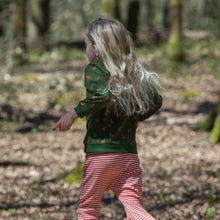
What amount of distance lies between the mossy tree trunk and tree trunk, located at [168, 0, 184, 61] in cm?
623

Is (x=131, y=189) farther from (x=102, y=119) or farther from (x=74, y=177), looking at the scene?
(x=74, y=177)

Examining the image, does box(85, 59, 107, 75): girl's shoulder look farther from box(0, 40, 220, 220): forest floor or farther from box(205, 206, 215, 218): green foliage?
box(205, 206, 215, 218): green foliage

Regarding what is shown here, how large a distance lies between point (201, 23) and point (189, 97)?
18725 mm

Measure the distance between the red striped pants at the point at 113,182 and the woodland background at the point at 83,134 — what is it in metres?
0.67

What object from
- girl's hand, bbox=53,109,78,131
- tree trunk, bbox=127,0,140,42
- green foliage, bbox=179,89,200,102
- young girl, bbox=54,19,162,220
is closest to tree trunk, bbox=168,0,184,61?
green foliage, bbox=179,89,200,102

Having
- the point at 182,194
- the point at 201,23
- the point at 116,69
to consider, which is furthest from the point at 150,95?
the point at 201,23

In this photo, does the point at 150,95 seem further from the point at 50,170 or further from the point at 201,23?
the point at 201,23

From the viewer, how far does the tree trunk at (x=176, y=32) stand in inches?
492

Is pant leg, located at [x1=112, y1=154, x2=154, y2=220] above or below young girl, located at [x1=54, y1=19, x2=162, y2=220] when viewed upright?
below

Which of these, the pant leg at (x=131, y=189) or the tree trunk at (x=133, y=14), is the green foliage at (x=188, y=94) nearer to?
the pant leg at (x=131, y=189)

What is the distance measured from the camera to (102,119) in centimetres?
255

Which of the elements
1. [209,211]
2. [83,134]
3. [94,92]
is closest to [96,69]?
[94,92]

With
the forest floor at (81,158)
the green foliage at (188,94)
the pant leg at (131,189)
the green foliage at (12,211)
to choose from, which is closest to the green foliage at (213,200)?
the forest floor at (81,158)

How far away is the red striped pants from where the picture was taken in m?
2.49
